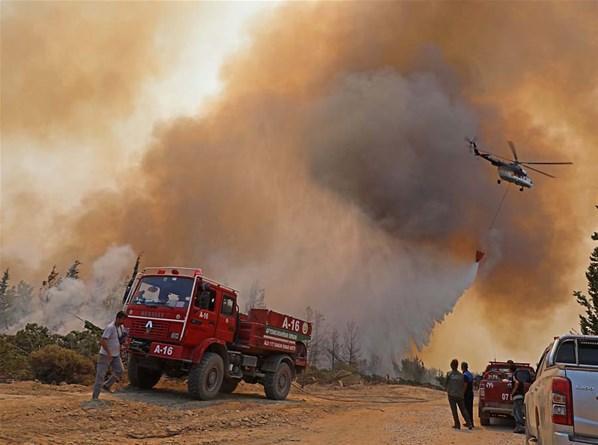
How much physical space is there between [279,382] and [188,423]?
6472mm

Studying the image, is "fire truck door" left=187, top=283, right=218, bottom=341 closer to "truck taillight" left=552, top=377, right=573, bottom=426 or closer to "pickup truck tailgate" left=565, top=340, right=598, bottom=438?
"truck taillight" left=552, top=377, right=573, bottom=426

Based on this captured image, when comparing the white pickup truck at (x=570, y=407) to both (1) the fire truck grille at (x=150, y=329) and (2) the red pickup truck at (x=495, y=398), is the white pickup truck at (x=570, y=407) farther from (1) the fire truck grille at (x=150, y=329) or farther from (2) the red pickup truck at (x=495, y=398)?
(1) the fire truck grille at (x=150, y=329)

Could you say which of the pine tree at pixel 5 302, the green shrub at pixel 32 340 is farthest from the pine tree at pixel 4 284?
the green shrub at pixel 32 340

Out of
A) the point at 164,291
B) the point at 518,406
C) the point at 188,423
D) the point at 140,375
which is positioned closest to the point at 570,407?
the point at 518,406

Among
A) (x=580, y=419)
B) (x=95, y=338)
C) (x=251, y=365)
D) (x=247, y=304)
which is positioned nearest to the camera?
(x=580, y=419)

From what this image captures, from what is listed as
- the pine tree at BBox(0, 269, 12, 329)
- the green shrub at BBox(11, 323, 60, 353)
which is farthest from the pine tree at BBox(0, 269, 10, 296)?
the green shrub at BBox(11, 323, 60, 353)

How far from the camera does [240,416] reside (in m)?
11.3

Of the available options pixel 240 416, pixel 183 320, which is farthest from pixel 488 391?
pixel 183 320

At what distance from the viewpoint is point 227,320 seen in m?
14.3

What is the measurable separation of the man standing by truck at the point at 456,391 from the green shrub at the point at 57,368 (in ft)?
37.7

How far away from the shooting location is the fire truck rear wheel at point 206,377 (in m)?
12.5

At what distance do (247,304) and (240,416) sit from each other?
37.1 metres

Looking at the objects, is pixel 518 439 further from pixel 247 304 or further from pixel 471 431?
pixel 247 304

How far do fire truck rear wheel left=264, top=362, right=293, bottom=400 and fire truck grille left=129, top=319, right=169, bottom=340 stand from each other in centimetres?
480
